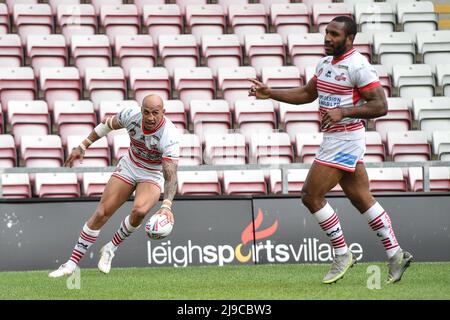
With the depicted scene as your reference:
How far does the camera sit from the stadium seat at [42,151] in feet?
55.1

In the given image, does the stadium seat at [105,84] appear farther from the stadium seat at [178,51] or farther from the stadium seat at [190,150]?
the stadium seat at [190,150]

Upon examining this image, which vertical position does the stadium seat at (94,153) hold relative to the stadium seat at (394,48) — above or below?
below

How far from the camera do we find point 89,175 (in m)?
16.1

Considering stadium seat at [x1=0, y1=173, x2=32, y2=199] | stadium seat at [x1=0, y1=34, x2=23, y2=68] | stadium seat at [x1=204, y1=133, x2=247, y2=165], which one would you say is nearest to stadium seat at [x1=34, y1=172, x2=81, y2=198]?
stadium seat at [x1=0, y1=173, x2=32, y2=199]

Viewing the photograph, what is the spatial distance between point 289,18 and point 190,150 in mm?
4424

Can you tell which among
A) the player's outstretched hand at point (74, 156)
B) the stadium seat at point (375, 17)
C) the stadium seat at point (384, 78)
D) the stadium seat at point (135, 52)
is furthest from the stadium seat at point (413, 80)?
the player's outstretched hand at point (74, 156)

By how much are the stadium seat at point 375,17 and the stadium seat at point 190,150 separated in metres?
4.78

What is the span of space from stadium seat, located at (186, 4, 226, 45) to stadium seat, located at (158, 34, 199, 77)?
0.50 m
